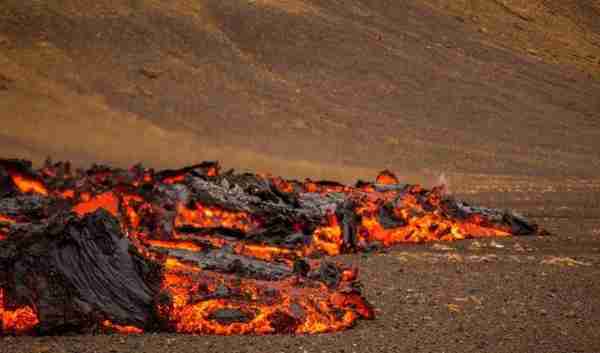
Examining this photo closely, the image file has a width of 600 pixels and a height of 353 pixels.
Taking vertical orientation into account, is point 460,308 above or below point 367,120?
below

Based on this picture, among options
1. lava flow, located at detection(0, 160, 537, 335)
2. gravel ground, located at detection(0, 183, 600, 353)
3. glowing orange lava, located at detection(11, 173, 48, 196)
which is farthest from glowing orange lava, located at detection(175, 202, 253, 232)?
glowing orange lava, located at detection(11, 173, 48, 196)

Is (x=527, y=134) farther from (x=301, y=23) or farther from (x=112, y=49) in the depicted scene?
(x=112, y=49)

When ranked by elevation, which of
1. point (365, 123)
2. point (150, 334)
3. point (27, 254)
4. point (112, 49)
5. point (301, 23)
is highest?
point (301, 23)

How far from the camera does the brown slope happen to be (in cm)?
2908

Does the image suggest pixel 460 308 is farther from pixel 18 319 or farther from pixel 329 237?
pixel 18 319

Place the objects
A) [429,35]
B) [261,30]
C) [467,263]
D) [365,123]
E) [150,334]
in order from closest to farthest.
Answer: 1. [150,334]
2. [467,263]
3. [365,123]
4. [261,30]
5. [429,35]

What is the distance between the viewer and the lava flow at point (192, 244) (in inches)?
251

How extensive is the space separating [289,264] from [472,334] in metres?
2.37

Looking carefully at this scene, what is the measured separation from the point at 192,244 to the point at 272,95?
27.6 metres

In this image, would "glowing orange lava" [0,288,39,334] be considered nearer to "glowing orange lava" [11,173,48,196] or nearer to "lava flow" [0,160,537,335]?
"lava flow" [0,160,537,335]

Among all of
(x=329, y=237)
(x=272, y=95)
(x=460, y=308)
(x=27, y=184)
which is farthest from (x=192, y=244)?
(x=272, y=95)

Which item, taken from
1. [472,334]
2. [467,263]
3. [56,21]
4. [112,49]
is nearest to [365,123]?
[112,49]

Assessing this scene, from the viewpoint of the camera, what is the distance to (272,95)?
35.9m

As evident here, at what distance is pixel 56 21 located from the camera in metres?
36.2
